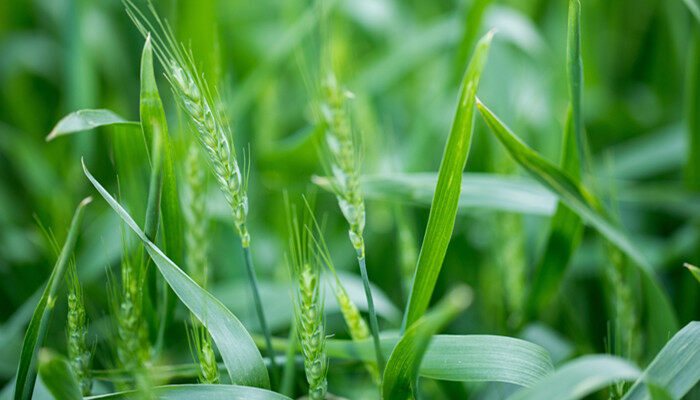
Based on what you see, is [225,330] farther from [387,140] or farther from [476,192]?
[387,140]

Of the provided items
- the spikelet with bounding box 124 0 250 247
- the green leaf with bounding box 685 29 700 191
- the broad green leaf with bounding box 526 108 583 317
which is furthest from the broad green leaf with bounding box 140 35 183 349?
the green leaf with bounding box 685 29 700 191

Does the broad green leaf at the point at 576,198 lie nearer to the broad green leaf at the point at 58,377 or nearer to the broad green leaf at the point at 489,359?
the broad green leaf at the point at 489,359

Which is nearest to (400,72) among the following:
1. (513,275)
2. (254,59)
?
(254,59)

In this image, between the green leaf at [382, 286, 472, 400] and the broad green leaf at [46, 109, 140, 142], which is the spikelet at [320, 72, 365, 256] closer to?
the green leaf at [382, 286, 472, 400]

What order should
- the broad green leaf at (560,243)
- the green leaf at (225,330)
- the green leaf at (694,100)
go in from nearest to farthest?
the green leaf at (225,330) → the broad green leaf at (560,243) → the green leaf at (694,100)

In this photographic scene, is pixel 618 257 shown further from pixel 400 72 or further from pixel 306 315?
pixel 400 72

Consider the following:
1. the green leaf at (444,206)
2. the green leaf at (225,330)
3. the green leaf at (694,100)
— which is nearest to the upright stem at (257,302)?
the green leaf at (225,330)

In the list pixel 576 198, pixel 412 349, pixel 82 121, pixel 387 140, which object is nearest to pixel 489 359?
pixel 412 349

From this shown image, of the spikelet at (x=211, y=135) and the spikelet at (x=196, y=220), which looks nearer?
the spikelet at (x=211, y=135)
